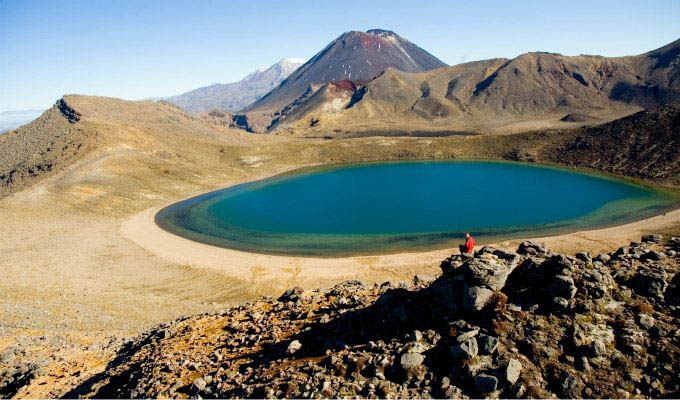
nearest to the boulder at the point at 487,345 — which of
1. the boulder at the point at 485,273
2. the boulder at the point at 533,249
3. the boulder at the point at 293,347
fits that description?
the boulder at the point at 485,273

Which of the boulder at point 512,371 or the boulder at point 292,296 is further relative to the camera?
the boulder at point 292,296

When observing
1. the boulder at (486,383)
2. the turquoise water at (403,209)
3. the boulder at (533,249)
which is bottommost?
the turquoise water at (403,209)

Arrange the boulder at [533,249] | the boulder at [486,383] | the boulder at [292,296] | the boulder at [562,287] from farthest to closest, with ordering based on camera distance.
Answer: the boulder at [292,296] < the boulder at [533,249] < the boulder at [562,287] < the boulder at [486,383]

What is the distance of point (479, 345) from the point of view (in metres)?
13.5

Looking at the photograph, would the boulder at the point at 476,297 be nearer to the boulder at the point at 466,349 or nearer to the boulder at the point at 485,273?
the boulder at the point at 485,273

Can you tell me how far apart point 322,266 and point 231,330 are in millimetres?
24334

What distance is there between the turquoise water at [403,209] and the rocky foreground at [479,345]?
32.3m

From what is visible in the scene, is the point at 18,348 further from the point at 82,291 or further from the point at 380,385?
the point at 380,385

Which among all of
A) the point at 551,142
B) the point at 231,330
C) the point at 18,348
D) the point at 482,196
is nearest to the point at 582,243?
the point at 482,196

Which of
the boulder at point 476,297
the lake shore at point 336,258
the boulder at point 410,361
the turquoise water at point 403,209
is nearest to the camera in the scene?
the boulder at point 410,361

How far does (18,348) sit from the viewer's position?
77.8ft

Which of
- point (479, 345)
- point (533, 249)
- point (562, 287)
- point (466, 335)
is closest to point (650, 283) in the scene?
point (562, 287)

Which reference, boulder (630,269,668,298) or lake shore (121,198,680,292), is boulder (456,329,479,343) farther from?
lake shore (121,198,680,292)

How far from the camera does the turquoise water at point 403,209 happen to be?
54438 mm
